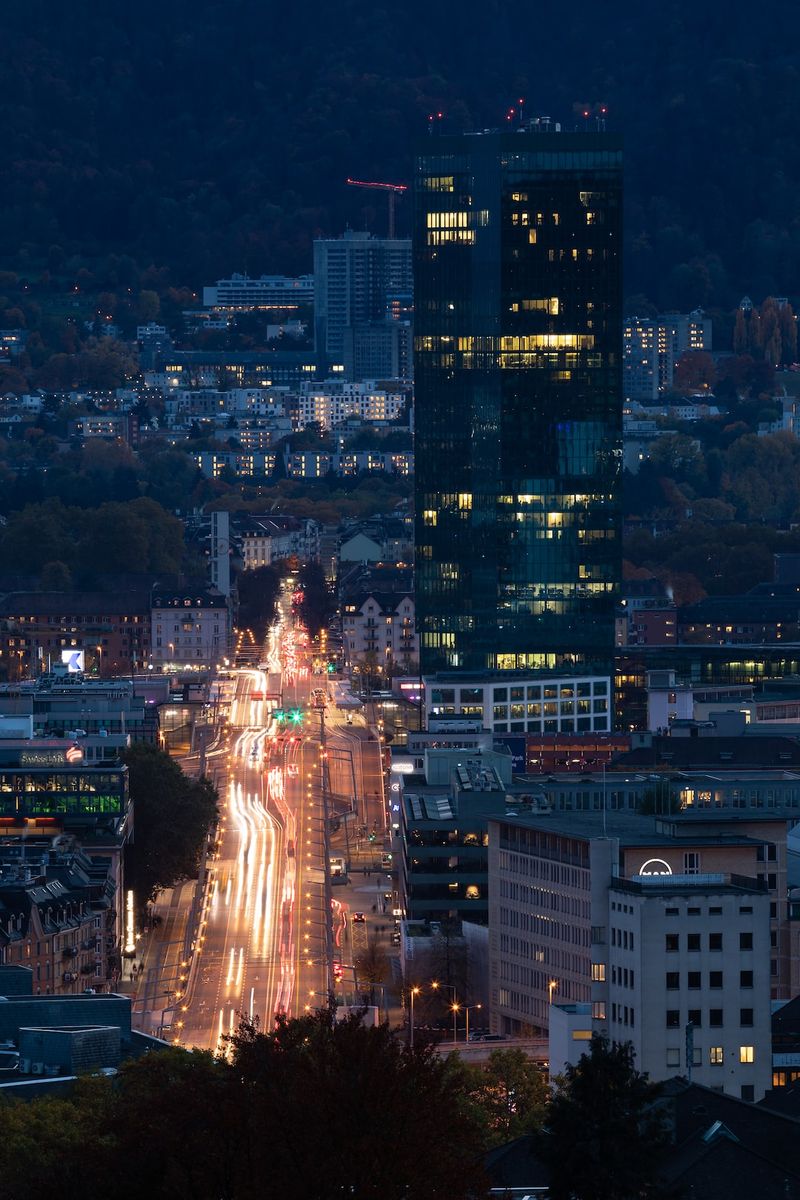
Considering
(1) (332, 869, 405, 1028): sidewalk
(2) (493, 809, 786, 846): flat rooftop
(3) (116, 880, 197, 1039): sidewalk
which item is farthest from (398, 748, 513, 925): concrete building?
(3) (116, 880, 197, 1039): sidewalk

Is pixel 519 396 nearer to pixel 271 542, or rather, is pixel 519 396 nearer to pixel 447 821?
pixel 447 821

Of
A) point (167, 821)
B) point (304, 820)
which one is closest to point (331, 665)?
point (304, 820)

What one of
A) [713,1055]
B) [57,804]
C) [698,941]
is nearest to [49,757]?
[57,804]

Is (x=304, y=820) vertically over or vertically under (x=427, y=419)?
under

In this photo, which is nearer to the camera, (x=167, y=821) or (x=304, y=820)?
(x=167, y=821)

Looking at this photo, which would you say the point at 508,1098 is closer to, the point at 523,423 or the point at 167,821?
the point at 167,821

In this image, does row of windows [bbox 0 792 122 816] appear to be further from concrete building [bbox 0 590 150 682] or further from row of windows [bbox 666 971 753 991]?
concrete building [bbox 0 590 150 682]
